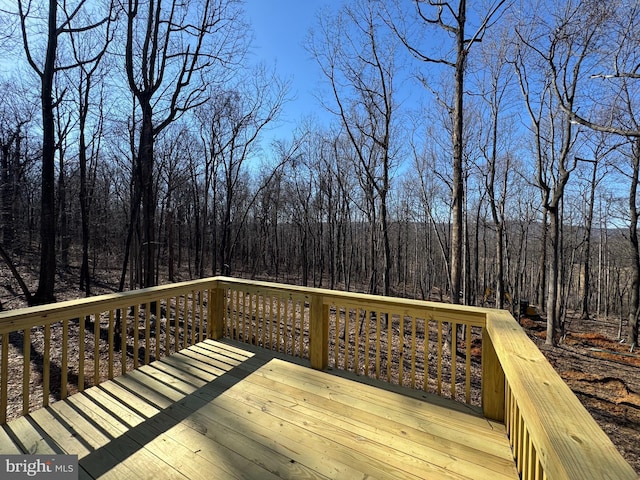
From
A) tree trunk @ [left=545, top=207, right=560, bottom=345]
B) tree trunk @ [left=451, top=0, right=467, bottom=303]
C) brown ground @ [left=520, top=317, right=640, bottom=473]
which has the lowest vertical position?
brown ground @ [left=520, top=317, right=640, bottom=473]

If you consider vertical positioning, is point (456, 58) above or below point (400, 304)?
above

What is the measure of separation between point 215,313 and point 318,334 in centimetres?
156

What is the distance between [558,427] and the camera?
0.78 m

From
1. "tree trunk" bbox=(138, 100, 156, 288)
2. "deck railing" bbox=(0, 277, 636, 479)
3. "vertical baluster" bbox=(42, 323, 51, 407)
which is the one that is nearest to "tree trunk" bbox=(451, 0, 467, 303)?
"deck railing" bbox=(0, 277, 636, 479)

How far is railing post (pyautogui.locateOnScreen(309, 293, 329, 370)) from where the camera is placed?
9.15ft

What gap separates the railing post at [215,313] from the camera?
3.63m

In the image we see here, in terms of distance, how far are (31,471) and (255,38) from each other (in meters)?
7.73

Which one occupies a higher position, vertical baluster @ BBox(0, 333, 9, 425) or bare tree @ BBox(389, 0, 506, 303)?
bare tree @ BBox(389, 0, 506, 303)

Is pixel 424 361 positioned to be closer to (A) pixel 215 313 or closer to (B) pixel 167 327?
(A) pixel 215 313

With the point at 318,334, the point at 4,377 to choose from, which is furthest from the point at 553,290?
the point at 4,377

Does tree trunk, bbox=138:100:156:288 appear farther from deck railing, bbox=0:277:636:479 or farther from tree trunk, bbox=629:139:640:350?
tree trunk, bbox=629:139:640:350

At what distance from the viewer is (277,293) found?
317cm

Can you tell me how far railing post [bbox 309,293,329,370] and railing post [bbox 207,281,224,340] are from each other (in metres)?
1.42

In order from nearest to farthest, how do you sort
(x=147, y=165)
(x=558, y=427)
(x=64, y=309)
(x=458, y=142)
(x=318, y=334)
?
(x=558, y=427), (x=64, y=309), (x=318, y=334), (x=458, y=142), (x=147, y=165)
